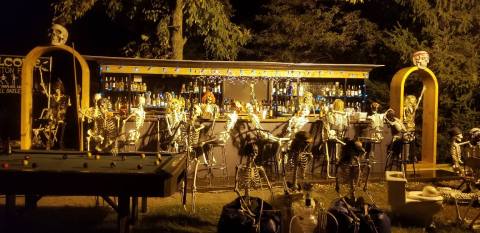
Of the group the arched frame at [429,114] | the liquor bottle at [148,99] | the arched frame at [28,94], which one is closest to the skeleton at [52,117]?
the arched frame at [28,94]

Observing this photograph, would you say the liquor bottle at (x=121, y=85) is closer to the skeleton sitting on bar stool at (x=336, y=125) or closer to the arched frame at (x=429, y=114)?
the skeleton sitting on bar stool at (x=336, y=125)

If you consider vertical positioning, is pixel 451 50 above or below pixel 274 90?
above

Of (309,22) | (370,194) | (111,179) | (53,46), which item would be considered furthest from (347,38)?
(111,179)

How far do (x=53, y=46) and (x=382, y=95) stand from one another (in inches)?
418

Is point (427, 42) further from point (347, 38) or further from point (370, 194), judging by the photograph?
point (370, 194)

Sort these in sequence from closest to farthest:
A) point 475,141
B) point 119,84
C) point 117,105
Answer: point 475,141
point 117,105
point 119,84

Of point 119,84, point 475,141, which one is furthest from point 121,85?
point 475,141

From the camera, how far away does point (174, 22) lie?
53.1 ft

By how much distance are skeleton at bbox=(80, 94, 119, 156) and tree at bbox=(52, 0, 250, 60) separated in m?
4.43

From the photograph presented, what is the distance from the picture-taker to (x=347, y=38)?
18.6 metres

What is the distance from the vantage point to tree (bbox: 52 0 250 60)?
15.6m

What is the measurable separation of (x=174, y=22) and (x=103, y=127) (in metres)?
5.41

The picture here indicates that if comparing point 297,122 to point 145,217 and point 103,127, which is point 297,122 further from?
point 145,217

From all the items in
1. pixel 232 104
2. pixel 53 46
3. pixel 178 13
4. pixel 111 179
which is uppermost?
pixel 178 13
